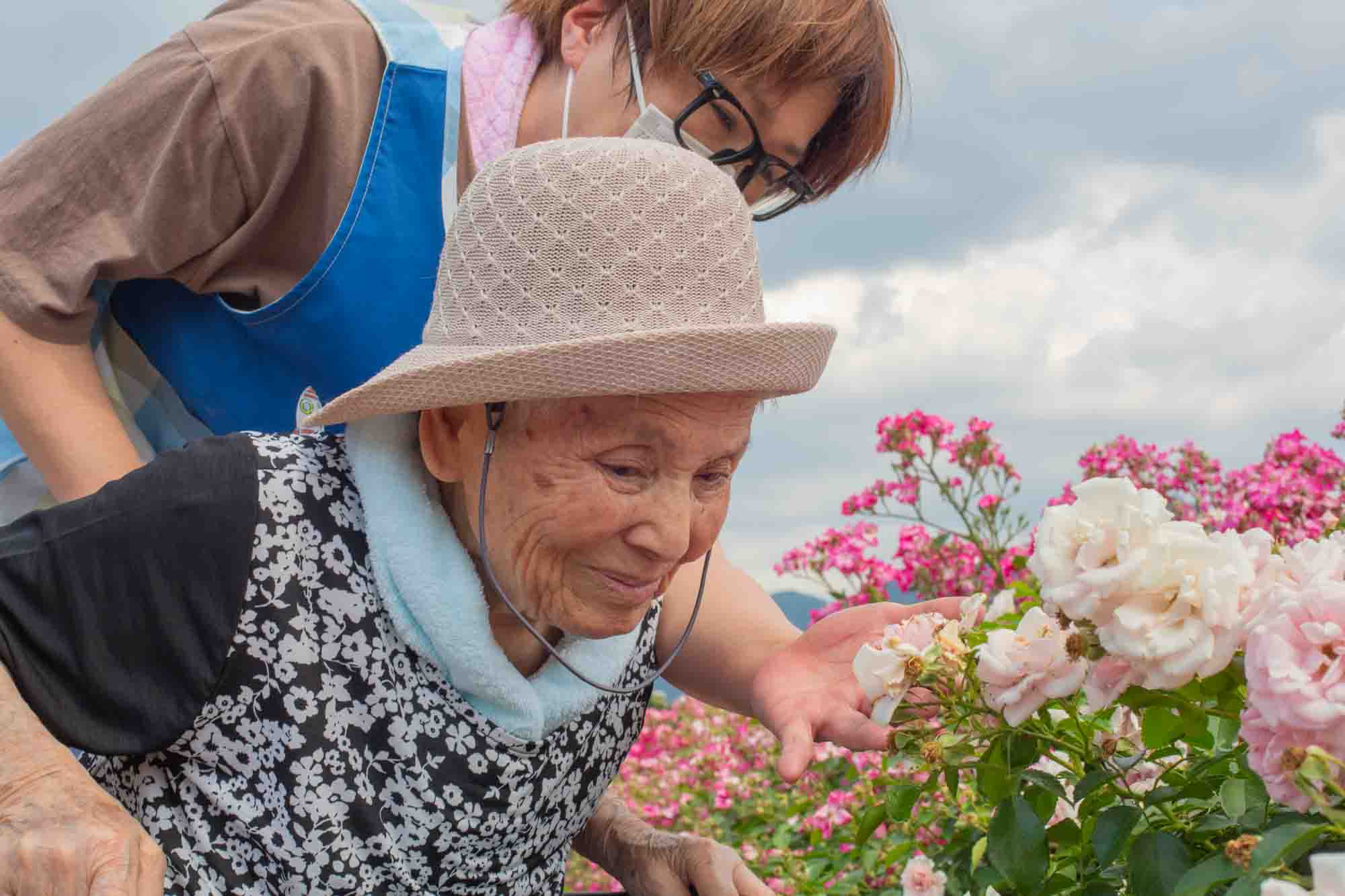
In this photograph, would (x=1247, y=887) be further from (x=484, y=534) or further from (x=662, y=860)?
(x=662, y=860)

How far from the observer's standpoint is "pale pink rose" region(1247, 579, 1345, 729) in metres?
1.25

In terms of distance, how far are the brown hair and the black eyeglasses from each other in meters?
0.03

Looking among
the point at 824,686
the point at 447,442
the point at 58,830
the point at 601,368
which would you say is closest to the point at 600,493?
the point at 601,368

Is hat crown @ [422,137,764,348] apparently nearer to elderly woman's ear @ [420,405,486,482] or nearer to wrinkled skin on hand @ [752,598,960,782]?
elderly woman's ear @ [420,405,486,482]

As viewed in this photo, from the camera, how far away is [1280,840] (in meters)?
1.20

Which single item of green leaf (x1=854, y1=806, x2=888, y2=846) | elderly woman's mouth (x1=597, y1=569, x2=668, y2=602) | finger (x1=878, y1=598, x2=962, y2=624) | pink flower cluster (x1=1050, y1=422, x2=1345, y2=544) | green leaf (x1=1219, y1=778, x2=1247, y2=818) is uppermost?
pink flower cluster (x1=1050, y1=422, x2=1345, y2=544)

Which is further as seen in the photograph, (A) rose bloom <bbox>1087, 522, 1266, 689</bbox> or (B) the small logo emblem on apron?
(B) the small logo emblem on apron

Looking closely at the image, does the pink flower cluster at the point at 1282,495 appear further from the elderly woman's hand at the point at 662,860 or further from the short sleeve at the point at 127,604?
the short sleeve at the point at 127,604

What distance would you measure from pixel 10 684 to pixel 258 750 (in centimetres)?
34

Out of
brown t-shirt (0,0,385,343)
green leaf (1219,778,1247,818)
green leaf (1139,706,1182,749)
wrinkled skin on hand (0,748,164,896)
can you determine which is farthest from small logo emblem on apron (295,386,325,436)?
green leaf (1219,778,1247,818)

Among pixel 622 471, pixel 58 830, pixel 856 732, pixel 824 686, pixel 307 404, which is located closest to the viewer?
pixel 58 830

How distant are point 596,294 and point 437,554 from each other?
0.44 metres

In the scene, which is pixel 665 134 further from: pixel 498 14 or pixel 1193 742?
pixel 1193 742

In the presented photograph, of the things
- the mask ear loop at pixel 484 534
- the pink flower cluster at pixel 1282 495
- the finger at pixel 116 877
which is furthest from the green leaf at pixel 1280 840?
the pink flower cluster at pixel 1282 495
